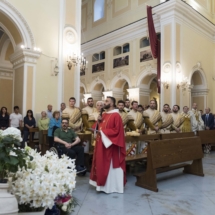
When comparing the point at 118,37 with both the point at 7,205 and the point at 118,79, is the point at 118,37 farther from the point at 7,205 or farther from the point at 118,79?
the point at 7,205

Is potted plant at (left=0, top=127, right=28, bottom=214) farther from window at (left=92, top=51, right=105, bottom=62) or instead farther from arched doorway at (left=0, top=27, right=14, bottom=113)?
window at (left=92, top=51, right=105, bottom=62)

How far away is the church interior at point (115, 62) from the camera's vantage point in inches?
163

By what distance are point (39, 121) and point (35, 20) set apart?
3.37m

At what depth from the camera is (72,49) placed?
8883 millimetres

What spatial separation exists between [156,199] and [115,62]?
1234cm

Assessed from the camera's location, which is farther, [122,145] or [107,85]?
[107,85]

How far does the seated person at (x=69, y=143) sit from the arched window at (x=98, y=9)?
13.2 metres

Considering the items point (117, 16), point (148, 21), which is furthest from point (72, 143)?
point (117, 16)

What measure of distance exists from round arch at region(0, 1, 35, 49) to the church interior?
3 cm

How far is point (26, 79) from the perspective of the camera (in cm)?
784

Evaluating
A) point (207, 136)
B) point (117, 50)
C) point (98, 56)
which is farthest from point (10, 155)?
point (98, 56)

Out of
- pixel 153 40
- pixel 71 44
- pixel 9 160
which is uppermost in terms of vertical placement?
pixel 153 40

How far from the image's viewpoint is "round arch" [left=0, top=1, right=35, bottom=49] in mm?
7461

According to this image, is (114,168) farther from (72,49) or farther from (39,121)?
(72,49)
